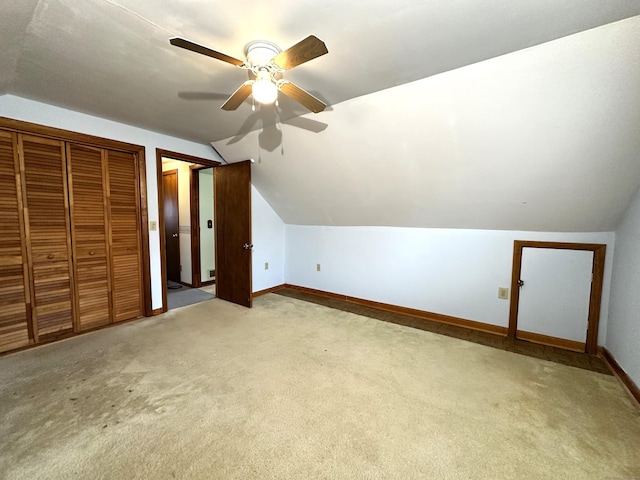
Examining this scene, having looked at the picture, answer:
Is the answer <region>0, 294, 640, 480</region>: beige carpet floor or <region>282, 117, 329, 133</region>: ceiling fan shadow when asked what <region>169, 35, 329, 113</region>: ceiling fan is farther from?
<region>0, 294, 640, 480</region>: beige carpet floor

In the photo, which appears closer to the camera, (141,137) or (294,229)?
(141,137)

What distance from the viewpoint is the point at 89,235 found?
2.76 meters

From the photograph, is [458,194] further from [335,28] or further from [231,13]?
[231,13]

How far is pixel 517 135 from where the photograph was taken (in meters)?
1.97

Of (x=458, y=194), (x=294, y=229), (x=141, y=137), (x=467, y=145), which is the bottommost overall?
(x=294, y=229)

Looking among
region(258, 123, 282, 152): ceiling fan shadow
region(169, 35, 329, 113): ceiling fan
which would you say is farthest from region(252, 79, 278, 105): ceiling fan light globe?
region(258, 123, 282, 152): ceiling fan shadow

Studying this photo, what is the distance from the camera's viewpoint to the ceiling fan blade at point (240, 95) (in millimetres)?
1629

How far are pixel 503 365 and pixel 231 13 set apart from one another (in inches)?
121

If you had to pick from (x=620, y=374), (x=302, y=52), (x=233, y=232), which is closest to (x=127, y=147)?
(x=233, y=232)

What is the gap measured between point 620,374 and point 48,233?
4.98 m

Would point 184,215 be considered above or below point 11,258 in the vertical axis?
above

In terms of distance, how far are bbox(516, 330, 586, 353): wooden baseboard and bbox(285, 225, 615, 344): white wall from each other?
0.16m

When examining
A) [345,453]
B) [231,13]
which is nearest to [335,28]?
[231,13]

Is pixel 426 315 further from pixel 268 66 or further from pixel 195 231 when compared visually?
pixel 195 231
